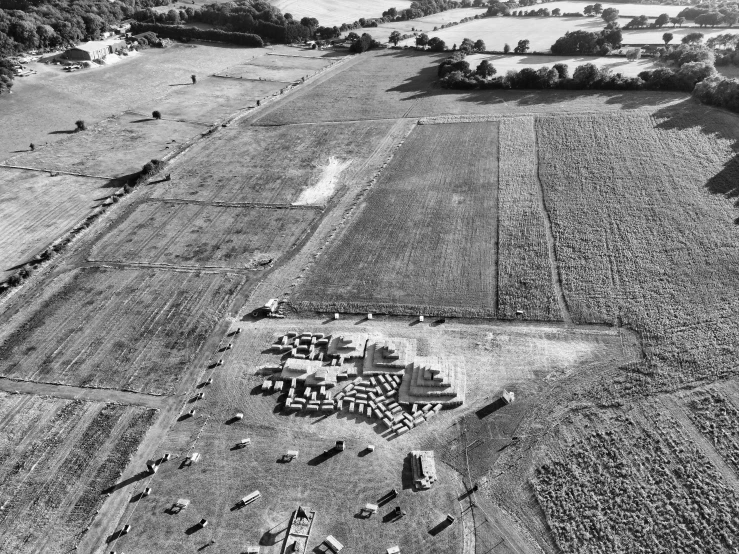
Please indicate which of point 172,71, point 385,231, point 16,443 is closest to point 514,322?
point 385,231

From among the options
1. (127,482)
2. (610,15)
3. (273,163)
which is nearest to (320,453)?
(127,482)

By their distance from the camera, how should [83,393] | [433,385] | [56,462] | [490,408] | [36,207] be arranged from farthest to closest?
[36,207], [83,393], [433,385], [490,408], [56,462]

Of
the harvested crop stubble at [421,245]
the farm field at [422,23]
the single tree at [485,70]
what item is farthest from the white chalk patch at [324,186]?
the farm field at [422,23]

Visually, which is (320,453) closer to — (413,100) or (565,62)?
(413,100)

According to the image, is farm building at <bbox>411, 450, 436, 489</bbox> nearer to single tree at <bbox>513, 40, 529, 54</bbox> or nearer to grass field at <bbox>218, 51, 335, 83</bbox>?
grass field at <bbox>218, 51, 335, 83</bbox>

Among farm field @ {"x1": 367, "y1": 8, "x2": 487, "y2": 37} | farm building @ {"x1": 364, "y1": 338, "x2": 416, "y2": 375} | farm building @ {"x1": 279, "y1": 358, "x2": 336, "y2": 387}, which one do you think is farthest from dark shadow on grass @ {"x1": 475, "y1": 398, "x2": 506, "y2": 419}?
farm field @ {"x1": 367, "y1": 8, "x2": 487, "y2": 37}

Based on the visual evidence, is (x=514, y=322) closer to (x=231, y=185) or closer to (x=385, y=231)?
(x=385, y=231)
